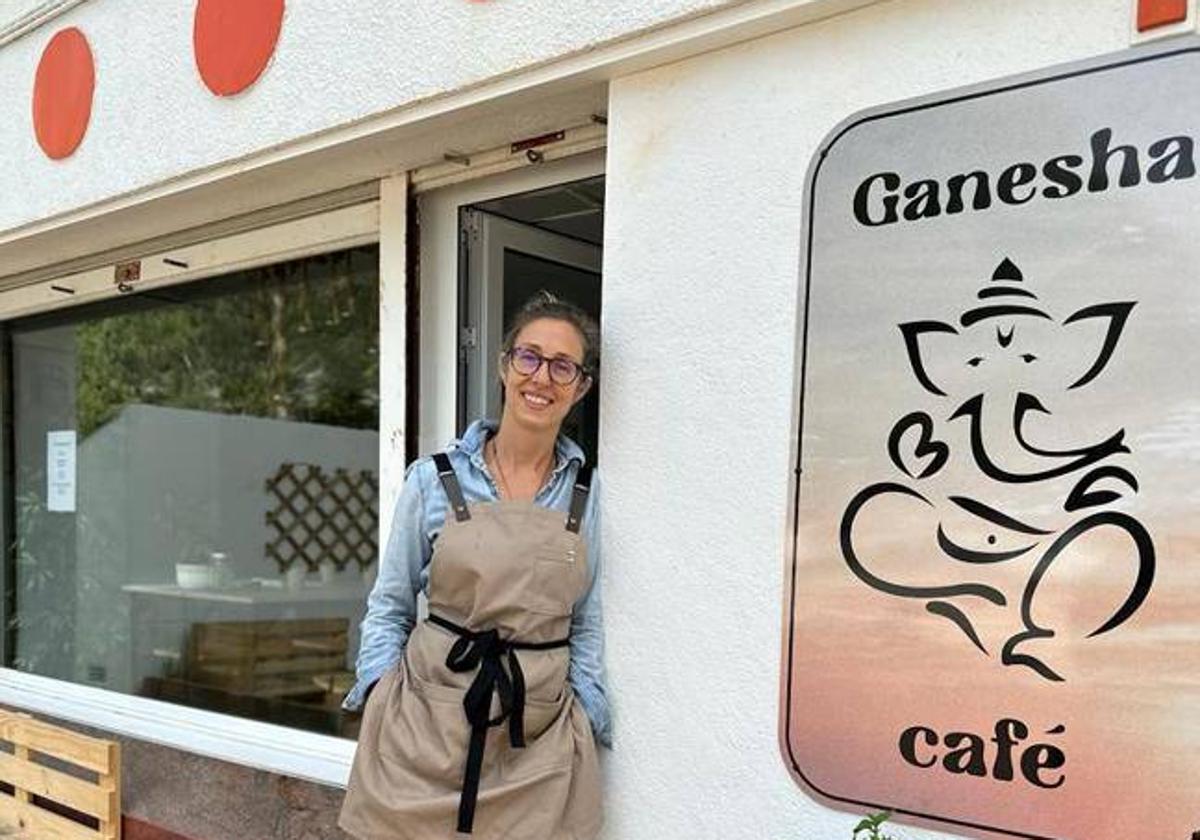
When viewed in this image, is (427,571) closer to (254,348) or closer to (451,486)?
(451,486)

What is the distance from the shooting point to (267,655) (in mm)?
Result: 4559

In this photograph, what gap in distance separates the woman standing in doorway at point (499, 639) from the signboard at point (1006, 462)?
0.46 m

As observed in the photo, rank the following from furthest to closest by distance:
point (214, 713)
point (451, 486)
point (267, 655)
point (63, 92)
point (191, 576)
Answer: point (191, 576) < point (267, 655) < point (214, 713) < point (63, 92) < point (451, 486)

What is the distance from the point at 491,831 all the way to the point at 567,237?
1680mm

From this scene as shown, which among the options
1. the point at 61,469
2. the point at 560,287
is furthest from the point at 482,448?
the point at 61,469

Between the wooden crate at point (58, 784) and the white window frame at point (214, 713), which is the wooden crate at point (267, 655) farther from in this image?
the wooden crate at point (58, 784)

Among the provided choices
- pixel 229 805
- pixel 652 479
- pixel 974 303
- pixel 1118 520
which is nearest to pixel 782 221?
pixel 974 303

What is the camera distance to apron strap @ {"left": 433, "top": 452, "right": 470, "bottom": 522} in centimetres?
202

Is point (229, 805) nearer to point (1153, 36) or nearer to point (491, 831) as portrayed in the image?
point (491, 831)

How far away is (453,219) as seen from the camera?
2.77 meters

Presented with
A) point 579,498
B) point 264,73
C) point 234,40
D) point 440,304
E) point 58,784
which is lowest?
point 58,784

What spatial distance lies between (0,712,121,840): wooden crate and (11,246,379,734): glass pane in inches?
21.6

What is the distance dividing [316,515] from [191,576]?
3.16ft

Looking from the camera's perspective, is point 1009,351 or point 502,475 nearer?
point 1009,351
